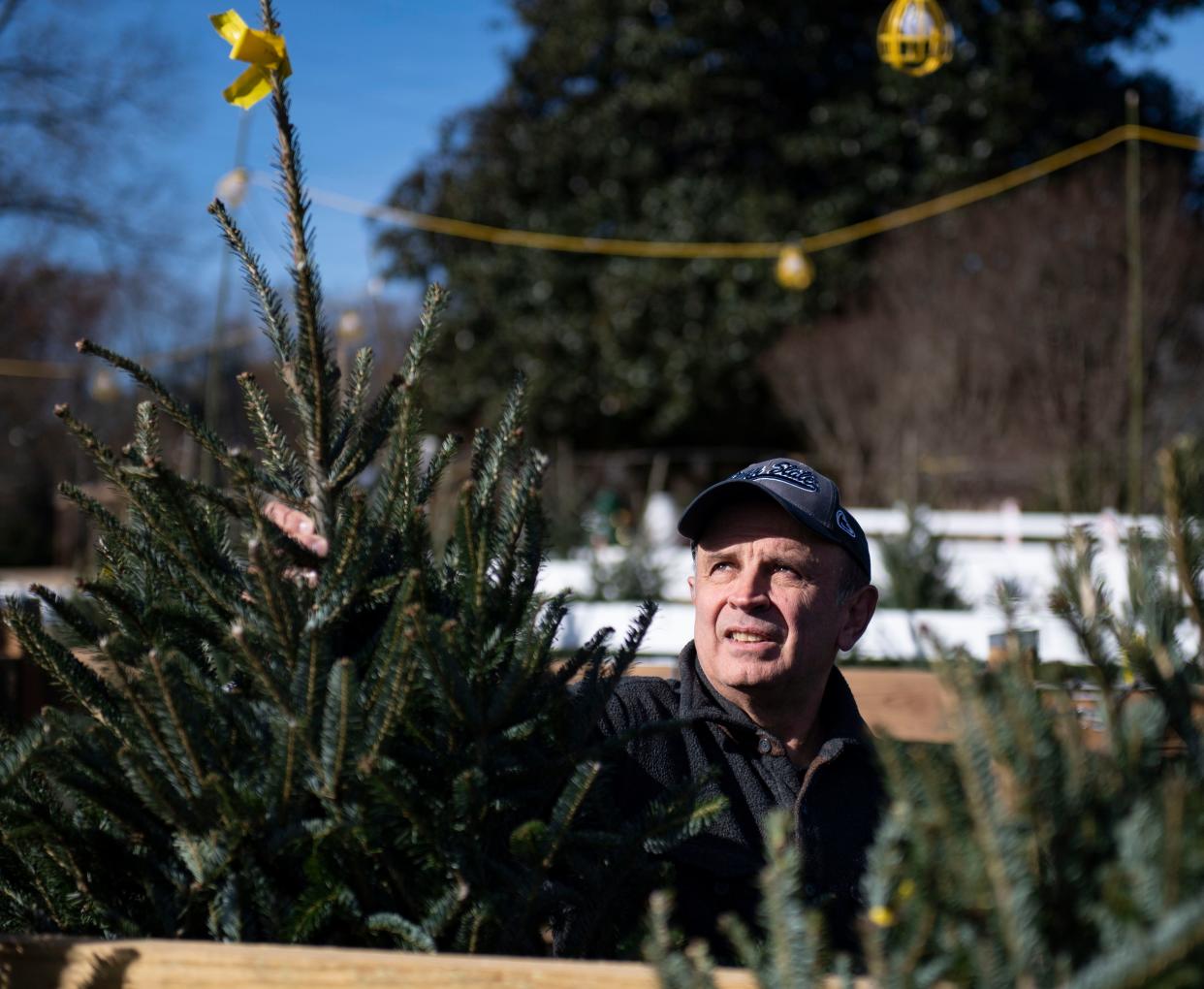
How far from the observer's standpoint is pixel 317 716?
5.31 ft

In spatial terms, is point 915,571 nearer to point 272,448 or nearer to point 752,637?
point 752,637

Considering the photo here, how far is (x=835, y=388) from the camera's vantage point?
1931 centimetres

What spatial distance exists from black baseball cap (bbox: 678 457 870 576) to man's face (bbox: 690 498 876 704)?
36mm


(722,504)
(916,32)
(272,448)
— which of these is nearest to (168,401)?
(272,448)

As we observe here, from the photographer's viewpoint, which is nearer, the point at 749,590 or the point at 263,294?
the point at 263,294

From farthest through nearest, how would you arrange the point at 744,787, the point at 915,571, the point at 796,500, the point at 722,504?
the point at 915,571 → the point at 722,504 → the point at 796,500 → the point at 744,787

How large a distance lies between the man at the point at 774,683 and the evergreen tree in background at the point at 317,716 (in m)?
0.62

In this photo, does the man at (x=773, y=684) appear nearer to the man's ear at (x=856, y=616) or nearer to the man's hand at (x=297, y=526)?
the man's ear at (x=856, y=616)

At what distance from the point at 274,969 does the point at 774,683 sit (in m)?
1.40

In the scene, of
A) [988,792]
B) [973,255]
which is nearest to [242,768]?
[988,792]

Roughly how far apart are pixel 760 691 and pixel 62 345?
28734mm

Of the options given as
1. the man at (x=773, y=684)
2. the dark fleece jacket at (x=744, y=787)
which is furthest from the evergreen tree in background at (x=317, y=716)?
the man at (x=773, y=684)

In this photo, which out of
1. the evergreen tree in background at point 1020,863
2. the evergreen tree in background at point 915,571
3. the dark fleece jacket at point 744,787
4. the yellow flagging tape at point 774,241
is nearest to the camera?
the evergreen tree in background at point 1020,863

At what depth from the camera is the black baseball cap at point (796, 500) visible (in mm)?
2625
